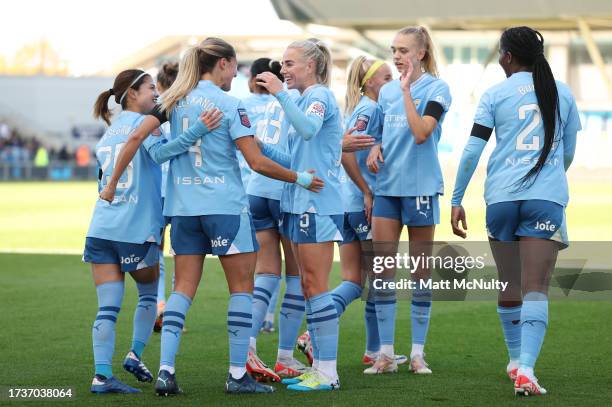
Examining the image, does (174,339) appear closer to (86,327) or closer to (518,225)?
(518,225)

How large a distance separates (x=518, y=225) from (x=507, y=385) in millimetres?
1053

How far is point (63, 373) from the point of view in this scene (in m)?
7.36

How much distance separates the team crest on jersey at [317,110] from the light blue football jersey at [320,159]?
0.03 metres

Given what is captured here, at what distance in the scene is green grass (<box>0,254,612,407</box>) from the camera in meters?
6.47

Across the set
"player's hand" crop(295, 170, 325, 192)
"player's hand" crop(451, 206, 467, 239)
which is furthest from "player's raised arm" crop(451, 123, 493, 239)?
"player's hand" crop(295, 170, 325, 192)

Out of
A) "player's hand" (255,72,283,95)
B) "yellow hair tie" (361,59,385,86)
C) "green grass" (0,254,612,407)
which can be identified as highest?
"yellow hair tie" (361,59,385,86)

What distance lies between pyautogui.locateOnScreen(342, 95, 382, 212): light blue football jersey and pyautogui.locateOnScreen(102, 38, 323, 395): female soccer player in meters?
1.07

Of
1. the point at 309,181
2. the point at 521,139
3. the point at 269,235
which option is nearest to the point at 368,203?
the point at 269,235

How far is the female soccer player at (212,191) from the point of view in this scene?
255 inches

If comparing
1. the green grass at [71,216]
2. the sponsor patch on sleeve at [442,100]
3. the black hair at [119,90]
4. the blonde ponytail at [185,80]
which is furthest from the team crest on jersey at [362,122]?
the green grass at [71,216]

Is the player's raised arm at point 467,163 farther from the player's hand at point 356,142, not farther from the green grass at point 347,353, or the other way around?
the green grass at point 347,353

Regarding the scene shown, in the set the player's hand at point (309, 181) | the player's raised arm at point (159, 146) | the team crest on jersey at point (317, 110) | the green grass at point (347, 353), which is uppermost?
the team crest on jersey at point (317, 110)

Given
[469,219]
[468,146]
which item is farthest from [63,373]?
[469,219]

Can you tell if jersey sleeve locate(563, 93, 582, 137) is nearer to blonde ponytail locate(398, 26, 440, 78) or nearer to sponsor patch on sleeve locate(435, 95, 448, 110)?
sponsor patch on sleeve locate(435, 95, 448, 110)
